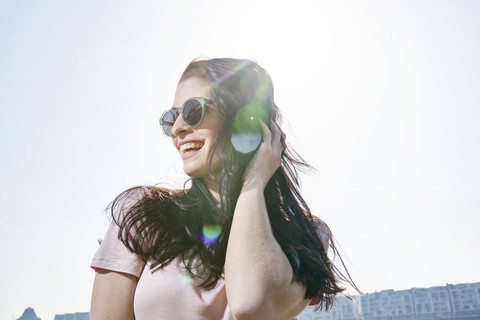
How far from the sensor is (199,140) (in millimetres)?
1859

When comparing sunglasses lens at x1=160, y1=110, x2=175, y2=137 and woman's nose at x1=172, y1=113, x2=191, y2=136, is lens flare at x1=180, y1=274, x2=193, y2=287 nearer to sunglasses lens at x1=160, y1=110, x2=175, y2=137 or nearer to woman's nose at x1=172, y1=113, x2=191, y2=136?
woman's nose at x1=172, y1=113, x2=191, y2=136

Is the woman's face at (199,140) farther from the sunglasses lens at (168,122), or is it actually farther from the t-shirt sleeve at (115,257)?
the t-shirt sleeve at (115,257)

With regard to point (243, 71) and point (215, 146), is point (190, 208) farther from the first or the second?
point (243, 71)

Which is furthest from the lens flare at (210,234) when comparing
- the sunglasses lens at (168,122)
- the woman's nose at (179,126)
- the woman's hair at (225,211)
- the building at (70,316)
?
the building at (70,316)

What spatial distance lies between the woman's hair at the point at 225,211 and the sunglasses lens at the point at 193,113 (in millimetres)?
83

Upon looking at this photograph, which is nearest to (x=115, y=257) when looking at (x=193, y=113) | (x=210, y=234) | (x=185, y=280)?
(x=185, y=280)

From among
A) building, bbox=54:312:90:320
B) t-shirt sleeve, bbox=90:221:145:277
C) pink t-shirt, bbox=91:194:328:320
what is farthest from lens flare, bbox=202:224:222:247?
building, bbox=54:312:90:320

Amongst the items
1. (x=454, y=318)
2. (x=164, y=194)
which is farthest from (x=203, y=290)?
(x=454, y=318)

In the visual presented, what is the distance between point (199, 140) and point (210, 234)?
398mm

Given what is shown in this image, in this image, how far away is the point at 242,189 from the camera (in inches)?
68.6

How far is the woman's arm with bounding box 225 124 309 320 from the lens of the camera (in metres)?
1.42

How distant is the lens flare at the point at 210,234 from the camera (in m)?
1.78

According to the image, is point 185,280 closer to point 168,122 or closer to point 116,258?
point 116,258

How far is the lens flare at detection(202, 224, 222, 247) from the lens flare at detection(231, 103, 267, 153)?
0.34m
